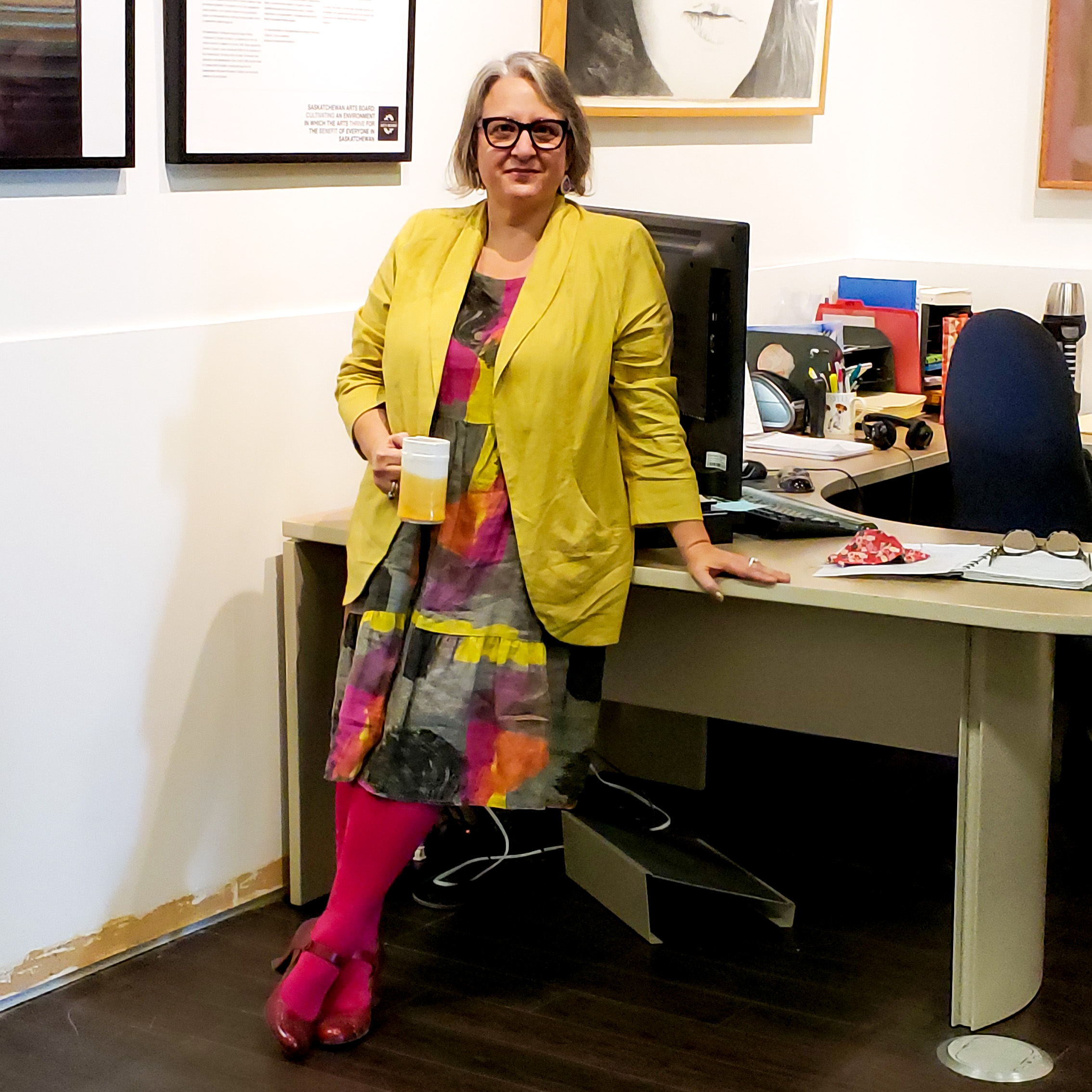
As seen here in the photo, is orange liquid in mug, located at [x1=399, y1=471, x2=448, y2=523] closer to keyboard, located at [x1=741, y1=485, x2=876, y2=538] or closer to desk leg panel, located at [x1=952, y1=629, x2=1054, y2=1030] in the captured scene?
keyboard, located at [x1=741, y1=485, x2=876, y2=538]

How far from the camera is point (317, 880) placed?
3.03 meters

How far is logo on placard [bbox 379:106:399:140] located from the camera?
9.85ft

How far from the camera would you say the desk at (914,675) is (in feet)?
7.87

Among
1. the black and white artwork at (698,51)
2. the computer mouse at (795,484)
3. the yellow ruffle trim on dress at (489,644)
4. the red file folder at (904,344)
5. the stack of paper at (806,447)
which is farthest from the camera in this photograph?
the red file folder at (904,344)

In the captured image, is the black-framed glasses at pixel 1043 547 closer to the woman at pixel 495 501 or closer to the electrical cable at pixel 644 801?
the woman at pixel 495 501

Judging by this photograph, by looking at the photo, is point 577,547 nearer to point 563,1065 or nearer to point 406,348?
point 406,348

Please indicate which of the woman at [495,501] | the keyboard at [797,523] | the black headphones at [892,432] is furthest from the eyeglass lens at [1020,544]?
the black headphones at [892,432]

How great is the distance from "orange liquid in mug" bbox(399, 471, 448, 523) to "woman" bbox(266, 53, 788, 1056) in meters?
0.14

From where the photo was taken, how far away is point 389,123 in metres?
3.02

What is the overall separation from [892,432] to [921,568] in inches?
46.3

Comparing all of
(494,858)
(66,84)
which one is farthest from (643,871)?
(66,84)

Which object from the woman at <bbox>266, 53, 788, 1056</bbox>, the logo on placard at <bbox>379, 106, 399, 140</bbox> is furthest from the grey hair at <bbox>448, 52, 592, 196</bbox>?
the logo on placard at <bbox>379, 106, 399, 140</bbox>

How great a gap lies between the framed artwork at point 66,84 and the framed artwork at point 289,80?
0.34 feet

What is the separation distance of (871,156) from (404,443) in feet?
8.94
